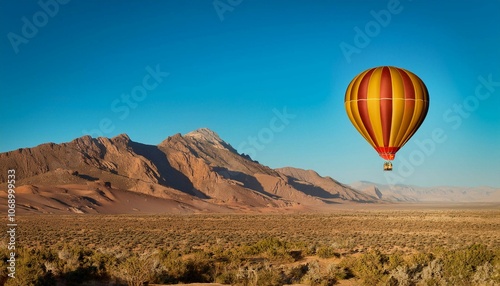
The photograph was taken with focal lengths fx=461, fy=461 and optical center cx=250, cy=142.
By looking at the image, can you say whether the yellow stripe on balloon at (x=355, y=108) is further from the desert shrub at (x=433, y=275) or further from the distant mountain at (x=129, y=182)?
the distant mountain at (x=129, y=182)

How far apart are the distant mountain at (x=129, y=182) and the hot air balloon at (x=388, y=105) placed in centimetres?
7293

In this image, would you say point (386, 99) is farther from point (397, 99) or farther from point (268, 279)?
point (268, 279)

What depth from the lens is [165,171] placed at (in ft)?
424

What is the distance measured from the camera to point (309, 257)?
2022cm

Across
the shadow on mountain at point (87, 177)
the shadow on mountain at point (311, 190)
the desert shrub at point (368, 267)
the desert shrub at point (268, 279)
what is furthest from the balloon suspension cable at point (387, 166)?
the shadow on mountain at point (311, 190)

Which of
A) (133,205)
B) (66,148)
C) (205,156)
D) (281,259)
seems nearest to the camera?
(281,259)

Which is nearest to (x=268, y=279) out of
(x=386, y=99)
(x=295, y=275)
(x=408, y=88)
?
(x=295, y=275)

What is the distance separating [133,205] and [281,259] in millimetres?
80693

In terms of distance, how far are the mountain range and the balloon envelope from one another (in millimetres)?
71609

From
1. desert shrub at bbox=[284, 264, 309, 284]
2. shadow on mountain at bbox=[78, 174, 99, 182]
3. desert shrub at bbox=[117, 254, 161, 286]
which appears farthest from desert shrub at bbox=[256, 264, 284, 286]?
shadow on mountain at bbox=[78, 174, 99, 182]

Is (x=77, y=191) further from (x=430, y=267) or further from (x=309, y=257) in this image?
(x=430, y=267)

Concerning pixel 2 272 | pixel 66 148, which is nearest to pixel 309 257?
pixel 2 272

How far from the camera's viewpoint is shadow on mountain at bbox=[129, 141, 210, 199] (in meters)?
122

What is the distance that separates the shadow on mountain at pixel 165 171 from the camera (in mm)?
121688
